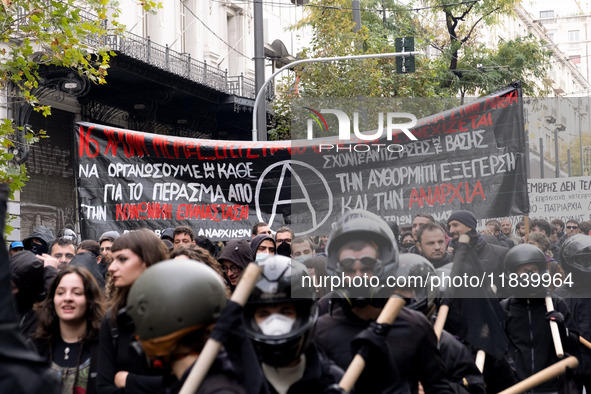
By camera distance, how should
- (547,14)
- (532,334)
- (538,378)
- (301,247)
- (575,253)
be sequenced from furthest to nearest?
1. (547,14)
2. (301,247)
3. (575,253)
4. (532,334)
5. (538,378)

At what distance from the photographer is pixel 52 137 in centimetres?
2162

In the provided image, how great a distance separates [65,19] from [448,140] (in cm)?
480

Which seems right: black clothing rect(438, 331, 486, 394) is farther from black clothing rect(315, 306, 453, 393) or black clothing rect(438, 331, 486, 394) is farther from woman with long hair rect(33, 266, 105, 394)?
woman with long hair rect(33, 266, 105, 394)

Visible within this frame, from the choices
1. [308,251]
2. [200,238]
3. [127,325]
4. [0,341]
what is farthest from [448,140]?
[0,341]

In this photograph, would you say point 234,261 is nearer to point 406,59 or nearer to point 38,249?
point 38,249

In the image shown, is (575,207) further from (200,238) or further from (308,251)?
(200,238)

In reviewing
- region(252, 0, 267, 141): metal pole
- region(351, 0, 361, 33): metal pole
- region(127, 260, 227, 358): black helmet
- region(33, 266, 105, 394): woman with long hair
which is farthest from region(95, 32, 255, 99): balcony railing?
region(127, 260, 227, 358): black helmet

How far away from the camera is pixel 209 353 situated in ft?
9.69

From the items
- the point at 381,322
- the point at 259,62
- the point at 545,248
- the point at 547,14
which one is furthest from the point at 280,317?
the point at 547,14

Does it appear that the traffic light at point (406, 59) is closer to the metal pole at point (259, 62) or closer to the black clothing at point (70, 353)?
the metal pole at point (259, 62)

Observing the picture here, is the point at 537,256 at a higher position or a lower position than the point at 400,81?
lower

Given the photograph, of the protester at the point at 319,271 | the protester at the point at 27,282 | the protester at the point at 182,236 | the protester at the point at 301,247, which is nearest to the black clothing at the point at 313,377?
the protester at the point at 319,271

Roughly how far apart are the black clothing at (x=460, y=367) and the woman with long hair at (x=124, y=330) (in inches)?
62.2

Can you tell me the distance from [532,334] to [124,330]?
3489 millimetres
